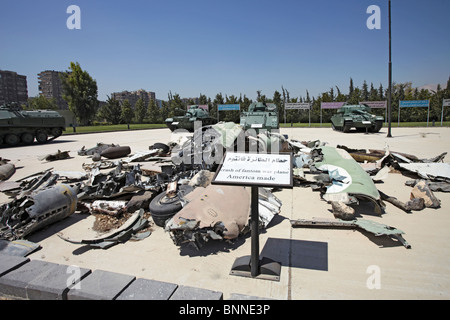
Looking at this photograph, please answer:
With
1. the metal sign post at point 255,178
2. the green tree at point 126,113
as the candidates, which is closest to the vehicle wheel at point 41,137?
the metal sign post at point 255,178

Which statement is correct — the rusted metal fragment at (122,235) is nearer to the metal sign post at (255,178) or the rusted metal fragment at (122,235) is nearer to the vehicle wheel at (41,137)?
the metal sign post at (255,178)

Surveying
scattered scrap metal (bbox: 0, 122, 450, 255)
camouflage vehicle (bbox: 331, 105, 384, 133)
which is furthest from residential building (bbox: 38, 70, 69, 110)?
scattered scrap metal (bbox: 0, 122, 450, 255)

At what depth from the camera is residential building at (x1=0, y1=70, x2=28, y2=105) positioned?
8288 centimetres

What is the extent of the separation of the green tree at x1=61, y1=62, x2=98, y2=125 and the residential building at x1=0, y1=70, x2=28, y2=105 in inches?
2114

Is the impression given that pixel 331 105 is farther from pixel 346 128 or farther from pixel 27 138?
pixel 27 138

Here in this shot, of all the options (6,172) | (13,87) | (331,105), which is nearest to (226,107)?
(331,105)

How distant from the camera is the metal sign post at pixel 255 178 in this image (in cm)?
274

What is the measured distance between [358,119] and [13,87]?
106 meters

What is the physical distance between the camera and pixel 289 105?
108 feet

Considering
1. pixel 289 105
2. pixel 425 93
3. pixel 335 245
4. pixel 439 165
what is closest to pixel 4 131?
pixel 335 245

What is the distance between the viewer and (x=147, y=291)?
2602mm
